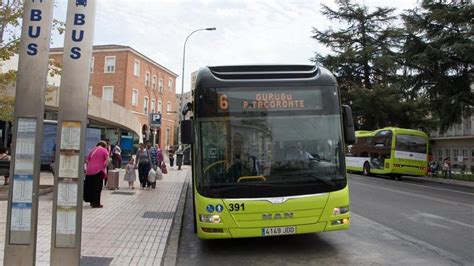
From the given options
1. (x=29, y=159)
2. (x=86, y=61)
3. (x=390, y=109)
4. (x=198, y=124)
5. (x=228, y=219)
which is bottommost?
(x=228, y=219)

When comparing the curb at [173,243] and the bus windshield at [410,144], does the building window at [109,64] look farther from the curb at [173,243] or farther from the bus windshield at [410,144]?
the curb at [173,243]

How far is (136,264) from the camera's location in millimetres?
6316

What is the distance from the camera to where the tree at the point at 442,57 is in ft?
83.8

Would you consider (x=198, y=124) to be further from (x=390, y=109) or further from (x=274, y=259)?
(x=390, y=109)

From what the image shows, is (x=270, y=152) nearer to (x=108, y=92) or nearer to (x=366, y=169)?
(x=366, y=169)

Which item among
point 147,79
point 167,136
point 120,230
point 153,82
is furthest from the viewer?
point 167,136

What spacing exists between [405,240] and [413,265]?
1920 mm

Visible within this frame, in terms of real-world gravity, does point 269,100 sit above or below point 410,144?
below

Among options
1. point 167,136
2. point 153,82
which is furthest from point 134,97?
point 167,136

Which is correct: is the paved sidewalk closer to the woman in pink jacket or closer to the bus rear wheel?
the woman in pink jacket

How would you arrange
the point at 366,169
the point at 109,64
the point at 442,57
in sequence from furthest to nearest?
the point at 109,64
the point at 366,169
the point at 442,57

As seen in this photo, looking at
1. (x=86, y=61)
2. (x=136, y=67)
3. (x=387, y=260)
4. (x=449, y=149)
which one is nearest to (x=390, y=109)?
(x=449, y=149)

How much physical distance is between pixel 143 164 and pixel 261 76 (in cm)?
980

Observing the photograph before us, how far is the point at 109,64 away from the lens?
55.6 m
